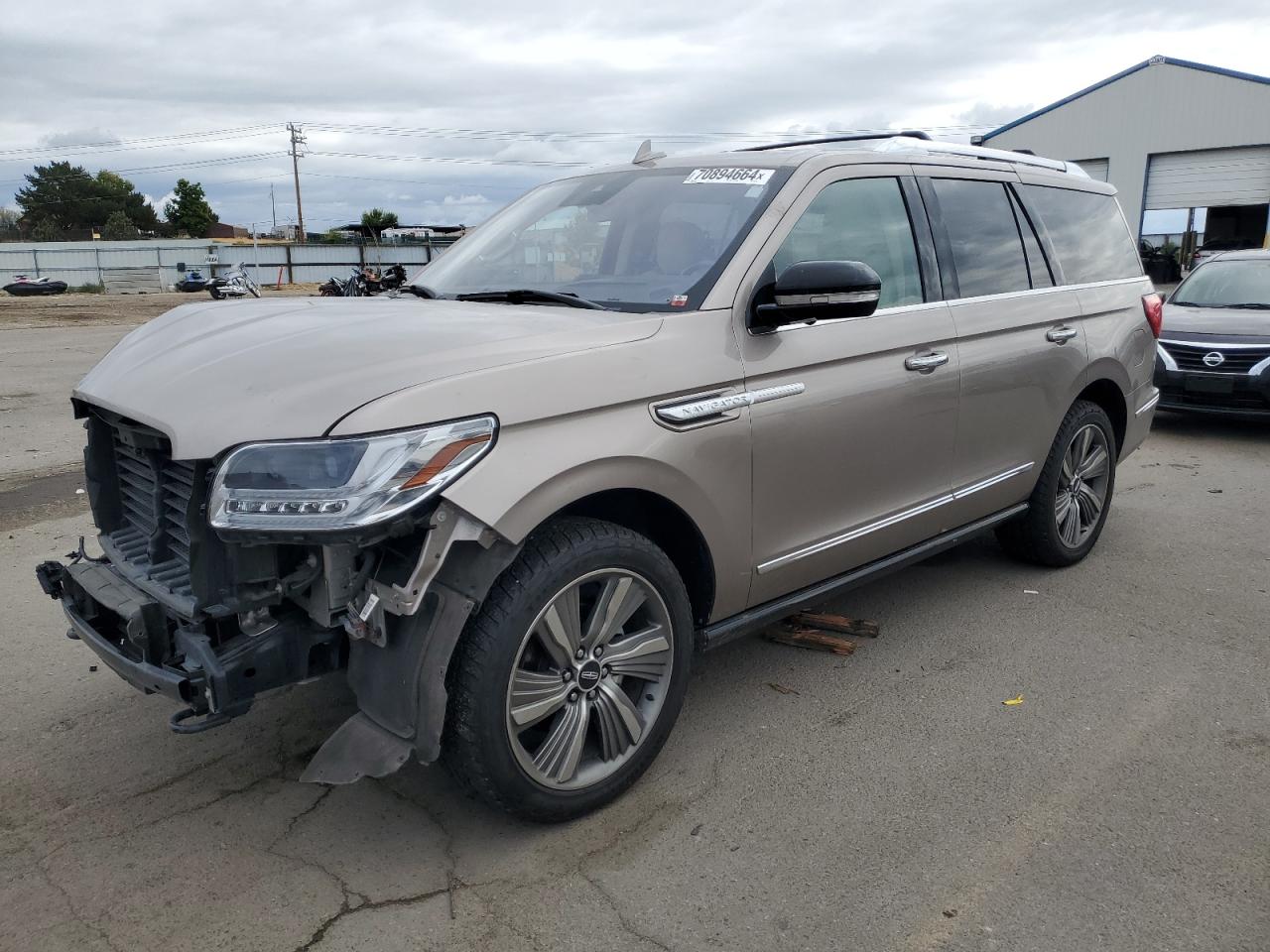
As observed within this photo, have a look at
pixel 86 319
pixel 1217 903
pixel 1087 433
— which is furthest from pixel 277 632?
pixel 86 319

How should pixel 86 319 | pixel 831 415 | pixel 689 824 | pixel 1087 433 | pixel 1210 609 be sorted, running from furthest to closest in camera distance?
1. pixel 86 319
2. pixel 1087 433
3. pixel 1210 609
4. pixel 831 415
5. pixel 689 824

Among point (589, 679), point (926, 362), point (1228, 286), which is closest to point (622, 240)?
point (926, 362)

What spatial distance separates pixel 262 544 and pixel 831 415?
191cm

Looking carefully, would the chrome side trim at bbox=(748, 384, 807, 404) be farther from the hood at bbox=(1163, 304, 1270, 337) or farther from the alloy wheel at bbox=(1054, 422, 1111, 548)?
the hood at bbox=(1163, 304, 1270, 337)

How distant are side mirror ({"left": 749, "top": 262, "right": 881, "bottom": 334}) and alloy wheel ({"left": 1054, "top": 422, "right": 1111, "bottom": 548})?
7.34 feet

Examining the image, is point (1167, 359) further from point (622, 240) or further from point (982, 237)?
point (622, 240)

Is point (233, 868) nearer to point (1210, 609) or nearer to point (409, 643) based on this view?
point (409, 643)

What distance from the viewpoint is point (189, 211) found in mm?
87250

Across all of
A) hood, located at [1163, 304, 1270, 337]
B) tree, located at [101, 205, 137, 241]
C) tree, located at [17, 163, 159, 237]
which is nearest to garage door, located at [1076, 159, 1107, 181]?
hood, located at [1163, 304, 1270, 337]

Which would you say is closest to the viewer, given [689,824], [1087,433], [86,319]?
[689,824]

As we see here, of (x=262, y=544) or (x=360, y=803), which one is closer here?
→ (x=262, y=544)

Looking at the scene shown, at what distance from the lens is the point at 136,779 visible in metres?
3.30

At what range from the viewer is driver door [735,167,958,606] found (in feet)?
11.0

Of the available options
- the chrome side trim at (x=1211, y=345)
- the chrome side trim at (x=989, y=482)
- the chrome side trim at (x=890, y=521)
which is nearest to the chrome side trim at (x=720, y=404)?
the chrome side trim at (x=890, y=521)
